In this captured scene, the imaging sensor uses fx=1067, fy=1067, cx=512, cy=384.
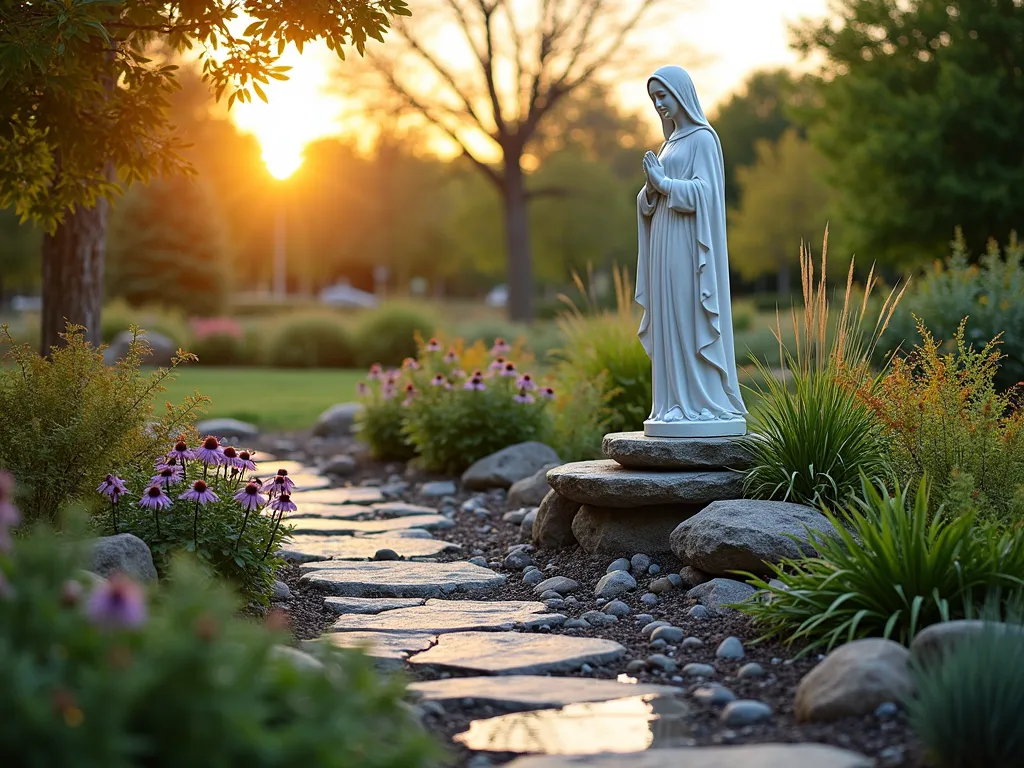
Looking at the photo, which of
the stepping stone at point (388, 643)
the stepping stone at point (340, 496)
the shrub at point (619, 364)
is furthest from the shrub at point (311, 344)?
the stepping stone at point (388, 643)

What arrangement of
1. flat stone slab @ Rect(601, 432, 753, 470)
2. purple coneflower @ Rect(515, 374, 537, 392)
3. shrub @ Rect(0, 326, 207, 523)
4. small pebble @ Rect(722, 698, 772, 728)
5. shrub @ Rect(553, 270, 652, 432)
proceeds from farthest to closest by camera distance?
shrub @ Rect(553, 270, 652, 432)
purple coneflower @ Rect(515, 374, 537, 392)
flat stone slab @ Rect(601, 432, 753, 470)
shrub @ Rect(0, 326, 207, 523)
small pebble @ Rect(722, 698, 772, 728)

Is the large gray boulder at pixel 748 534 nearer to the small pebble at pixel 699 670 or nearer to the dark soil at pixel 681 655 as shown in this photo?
the dark soil at pixel 681 655

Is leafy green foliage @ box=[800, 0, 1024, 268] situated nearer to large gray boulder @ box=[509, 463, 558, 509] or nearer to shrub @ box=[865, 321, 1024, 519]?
large gray boulder @ box=[509, 463, 558, 509]

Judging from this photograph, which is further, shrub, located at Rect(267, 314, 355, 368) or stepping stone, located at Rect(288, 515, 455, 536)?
shrub, located at Rect(267, 314, 355, 368)

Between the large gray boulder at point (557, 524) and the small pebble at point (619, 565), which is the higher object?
the large gray boulder at point (557, 524)

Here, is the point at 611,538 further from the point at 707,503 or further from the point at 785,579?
the point at 785,579

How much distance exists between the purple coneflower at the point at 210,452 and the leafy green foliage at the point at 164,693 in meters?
2.15

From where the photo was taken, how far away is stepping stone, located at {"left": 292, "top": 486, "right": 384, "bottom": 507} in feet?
27.3

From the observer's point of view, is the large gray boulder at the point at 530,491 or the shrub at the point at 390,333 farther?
the shrub at the point at 390,333

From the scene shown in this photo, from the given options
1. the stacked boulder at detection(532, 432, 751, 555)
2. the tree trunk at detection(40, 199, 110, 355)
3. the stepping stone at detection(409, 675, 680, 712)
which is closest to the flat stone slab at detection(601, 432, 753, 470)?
the stacked boulder at detection(532, 432, 751, 555)

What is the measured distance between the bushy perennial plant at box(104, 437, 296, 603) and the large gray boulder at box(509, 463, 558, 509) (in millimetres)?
3058

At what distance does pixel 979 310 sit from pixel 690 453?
528cm

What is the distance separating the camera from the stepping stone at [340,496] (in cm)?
833

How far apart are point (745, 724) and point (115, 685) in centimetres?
211
